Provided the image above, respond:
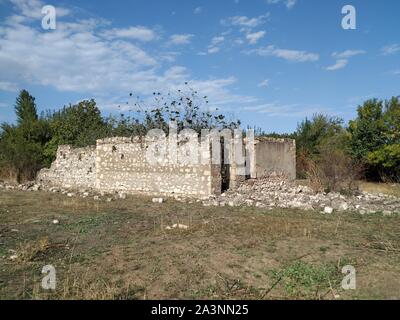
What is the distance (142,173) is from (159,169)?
921 mm

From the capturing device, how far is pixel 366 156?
22.4 meters

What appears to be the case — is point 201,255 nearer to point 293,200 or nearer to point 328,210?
point 328,210

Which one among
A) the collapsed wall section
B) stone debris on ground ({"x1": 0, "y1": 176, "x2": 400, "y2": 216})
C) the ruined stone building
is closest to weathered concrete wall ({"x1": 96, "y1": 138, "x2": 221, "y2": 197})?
the ruined stone building

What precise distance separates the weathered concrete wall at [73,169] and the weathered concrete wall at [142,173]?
921 mm

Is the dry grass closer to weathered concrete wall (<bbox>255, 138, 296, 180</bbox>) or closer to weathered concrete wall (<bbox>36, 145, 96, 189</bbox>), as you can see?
weathered concrete wall (<bbox>255, 138, 296, 180</bbox>)

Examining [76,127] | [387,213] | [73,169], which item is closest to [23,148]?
[76,127]

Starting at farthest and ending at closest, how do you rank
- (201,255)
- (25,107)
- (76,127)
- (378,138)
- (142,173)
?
(25,107), (76,127), (378,138), (142,173), (201,255)

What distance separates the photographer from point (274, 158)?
15383mm

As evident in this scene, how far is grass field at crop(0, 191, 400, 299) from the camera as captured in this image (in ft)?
13.5

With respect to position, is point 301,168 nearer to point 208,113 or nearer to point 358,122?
point 358,122

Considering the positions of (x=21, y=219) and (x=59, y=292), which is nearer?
(x=59, y=292)
